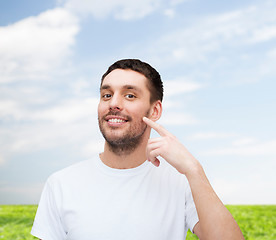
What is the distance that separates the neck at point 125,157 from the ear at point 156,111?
0.23m

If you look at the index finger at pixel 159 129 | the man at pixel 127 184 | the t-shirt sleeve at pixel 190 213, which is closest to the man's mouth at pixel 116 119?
the man at pixel 127 184

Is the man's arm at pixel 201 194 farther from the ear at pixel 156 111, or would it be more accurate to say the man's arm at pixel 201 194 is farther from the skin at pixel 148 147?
the ear at pixel 156 111

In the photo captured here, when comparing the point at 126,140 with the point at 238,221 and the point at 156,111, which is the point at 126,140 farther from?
the point at 238,221

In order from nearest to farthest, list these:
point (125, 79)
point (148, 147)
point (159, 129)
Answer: point (148, 147) < point (159, 129) < point (125, 79)

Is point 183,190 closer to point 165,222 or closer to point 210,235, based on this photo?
point 165,222

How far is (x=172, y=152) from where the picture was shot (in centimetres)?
261

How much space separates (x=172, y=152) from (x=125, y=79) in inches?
32.3

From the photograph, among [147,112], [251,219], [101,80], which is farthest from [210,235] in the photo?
[251,219]

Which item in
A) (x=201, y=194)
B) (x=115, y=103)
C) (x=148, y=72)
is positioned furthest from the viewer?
(x=148, y=72)

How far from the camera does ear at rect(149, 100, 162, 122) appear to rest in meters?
3.24

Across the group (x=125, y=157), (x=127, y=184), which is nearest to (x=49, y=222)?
(x=127, y=184)

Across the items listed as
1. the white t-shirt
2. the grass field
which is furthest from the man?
the grass field

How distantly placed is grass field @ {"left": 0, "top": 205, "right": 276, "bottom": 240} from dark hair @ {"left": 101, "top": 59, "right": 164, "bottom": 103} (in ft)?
13.6

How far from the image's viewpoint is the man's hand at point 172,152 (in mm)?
2588
